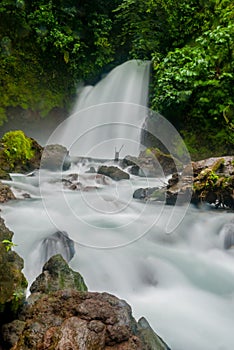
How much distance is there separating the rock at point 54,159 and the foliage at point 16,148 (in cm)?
38

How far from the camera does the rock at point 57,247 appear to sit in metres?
2.86

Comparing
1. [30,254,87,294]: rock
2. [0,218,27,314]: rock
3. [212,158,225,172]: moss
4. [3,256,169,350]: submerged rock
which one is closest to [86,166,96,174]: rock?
[212,158,225,172]: moss

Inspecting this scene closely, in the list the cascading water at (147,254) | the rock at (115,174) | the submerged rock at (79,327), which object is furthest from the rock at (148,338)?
the rock at (115,174)

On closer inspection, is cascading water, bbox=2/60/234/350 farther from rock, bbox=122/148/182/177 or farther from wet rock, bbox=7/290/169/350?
rock, bbox=122/148/182/177

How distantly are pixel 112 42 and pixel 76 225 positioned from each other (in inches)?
357

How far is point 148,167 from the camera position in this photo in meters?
6.56

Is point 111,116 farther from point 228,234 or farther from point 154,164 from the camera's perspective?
point 228,234

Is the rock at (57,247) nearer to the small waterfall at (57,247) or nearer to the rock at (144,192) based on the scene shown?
the small waterfall at (57,247)

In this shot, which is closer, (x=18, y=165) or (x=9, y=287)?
(x=9, y=287)

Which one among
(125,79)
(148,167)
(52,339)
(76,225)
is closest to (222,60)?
(148,167)

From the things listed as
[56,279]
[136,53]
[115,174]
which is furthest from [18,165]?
[136,53]

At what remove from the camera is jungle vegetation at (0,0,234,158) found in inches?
273

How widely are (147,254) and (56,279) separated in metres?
1.45

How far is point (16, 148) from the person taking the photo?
5.98 metres
